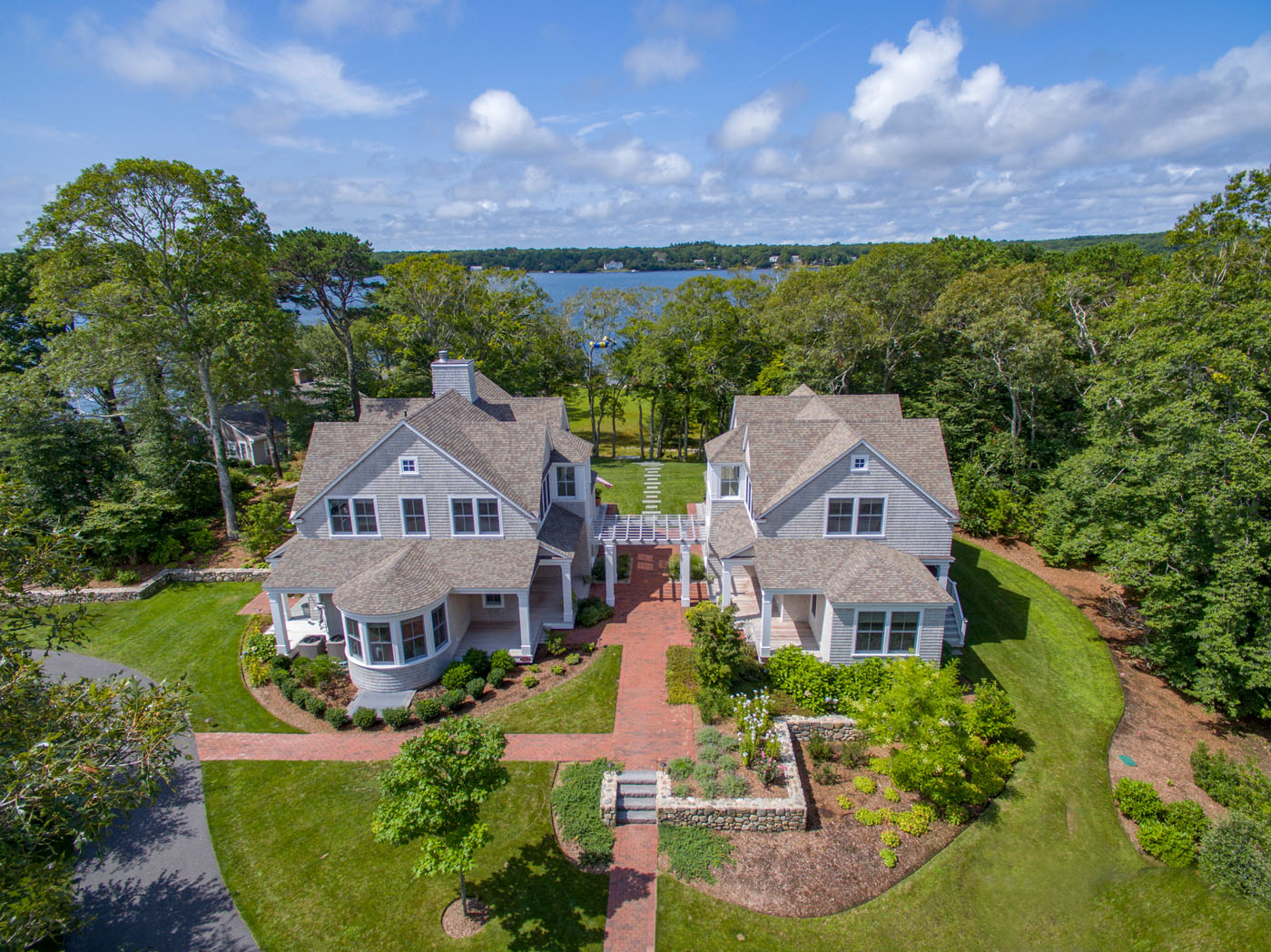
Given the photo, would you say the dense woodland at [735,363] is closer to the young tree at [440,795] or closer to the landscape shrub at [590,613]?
the young tree at [440,795]

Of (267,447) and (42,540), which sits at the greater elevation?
(42,540)

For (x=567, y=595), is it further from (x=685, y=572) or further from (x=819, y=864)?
(x=819, y=864)

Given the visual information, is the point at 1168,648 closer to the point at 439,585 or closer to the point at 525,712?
the point at 525,712

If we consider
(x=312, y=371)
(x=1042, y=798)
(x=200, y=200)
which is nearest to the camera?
(x=1042, y=798)

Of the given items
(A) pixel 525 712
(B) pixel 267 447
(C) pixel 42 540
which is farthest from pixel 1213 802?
(B) pixel 267 447

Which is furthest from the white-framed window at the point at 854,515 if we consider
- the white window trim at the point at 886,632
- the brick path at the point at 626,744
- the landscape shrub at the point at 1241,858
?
Answer: the landscape shrub at the point at 1241,858

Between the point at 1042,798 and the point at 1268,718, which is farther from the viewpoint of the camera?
the point at 1268,718

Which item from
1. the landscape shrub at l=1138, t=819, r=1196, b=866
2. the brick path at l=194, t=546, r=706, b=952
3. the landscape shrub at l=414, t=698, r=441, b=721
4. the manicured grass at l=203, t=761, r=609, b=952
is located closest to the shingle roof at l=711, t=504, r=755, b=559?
the brick path at l=194, t=546, r=706, b=952
